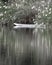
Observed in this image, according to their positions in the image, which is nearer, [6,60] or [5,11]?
[6,60]

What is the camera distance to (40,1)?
22.7 m

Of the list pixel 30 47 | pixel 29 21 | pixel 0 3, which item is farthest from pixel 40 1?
pixel 30 47

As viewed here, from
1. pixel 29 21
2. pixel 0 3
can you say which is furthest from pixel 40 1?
pixel 0 3

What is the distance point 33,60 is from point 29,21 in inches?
589

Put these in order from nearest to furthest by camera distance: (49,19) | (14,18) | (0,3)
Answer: (49,19) → (14,18) → (0,3)

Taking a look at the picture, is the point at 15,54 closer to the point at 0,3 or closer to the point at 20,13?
the point at 20,13

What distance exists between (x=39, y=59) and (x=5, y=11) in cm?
1426

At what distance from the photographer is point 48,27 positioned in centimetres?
1908

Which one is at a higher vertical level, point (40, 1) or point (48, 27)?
point (40, 1)

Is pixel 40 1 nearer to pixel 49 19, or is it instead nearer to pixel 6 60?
pixel 49 19

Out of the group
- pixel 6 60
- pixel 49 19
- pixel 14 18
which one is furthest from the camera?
pixel 14 18

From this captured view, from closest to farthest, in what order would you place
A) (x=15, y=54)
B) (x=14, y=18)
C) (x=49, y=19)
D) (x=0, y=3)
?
1. (x=15, y=54)
2. (x=49, y=19)
3. (x=14, y=18)
4. (x=0, y=3)

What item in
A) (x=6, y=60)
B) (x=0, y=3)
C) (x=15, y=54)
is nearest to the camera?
(x=6, y=60)

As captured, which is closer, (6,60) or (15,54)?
(6,60)
